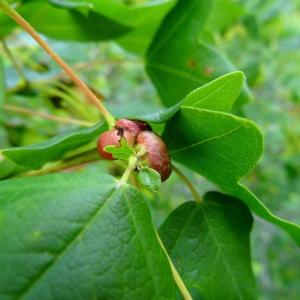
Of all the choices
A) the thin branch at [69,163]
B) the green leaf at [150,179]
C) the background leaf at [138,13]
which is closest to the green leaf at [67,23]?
the background leaf at [138,13]

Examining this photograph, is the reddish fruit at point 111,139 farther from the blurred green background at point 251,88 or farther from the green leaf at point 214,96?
the blurred green background at point 251,88

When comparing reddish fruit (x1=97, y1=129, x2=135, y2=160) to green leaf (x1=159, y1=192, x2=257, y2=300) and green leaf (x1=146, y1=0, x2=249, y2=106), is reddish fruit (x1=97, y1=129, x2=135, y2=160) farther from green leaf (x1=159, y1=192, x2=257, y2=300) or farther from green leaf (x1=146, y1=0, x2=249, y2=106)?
green leaf (x1=146, y1=0, x2=249, y2=106)

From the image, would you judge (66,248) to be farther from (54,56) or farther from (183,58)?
(183,58)

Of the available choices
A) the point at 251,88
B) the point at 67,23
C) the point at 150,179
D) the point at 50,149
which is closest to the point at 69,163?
the point at 50,149

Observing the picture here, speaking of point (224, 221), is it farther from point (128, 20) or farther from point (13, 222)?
point (128, 20)

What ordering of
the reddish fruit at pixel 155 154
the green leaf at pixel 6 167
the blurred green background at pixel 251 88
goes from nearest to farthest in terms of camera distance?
the reddish fruit at pixel 155 154, the green leaf at pixel 6 167, the blurred green background at pixel 251 88

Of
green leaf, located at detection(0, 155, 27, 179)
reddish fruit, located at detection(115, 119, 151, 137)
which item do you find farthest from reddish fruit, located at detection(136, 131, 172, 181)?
green leaf, located at detection(0, 155, 27, 179)
